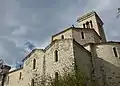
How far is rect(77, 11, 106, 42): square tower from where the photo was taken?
3312 cm

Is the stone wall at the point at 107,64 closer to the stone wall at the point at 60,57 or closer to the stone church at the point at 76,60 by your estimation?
the stone church at the point at 76,60

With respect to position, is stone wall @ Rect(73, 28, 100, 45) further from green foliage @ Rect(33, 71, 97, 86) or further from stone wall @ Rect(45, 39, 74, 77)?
green foliage @ Rect(33, 71, 97, 86)

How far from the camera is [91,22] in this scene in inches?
1332

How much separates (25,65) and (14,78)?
24.5 ft

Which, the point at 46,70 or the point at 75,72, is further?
the point at 46,70

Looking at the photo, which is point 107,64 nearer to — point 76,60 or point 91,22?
point 76,60

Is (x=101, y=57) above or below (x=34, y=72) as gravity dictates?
above

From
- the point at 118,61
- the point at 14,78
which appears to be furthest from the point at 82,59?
the point at 14,78

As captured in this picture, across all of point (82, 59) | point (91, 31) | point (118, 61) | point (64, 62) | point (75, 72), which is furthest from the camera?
point (91, 31)

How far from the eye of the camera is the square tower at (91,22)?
33.1 meters

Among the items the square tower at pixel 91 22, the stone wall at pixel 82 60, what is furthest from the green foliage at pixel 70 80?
the square tower at pixel 91 22

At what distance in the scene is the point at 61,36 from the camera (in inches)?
1101

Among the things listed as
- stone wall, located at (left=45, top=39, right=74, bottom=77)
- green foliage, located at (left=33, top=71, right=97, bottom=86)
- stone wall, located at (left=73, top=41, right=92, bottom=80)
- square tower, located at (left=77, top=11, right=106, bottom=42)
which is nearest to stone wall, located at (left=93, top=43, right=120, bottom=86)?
stone wall, located at (left=73, top=41, right=92, bottom=80)

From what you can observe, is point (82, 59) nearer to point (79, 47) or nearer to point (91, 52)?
point (79, 47)
